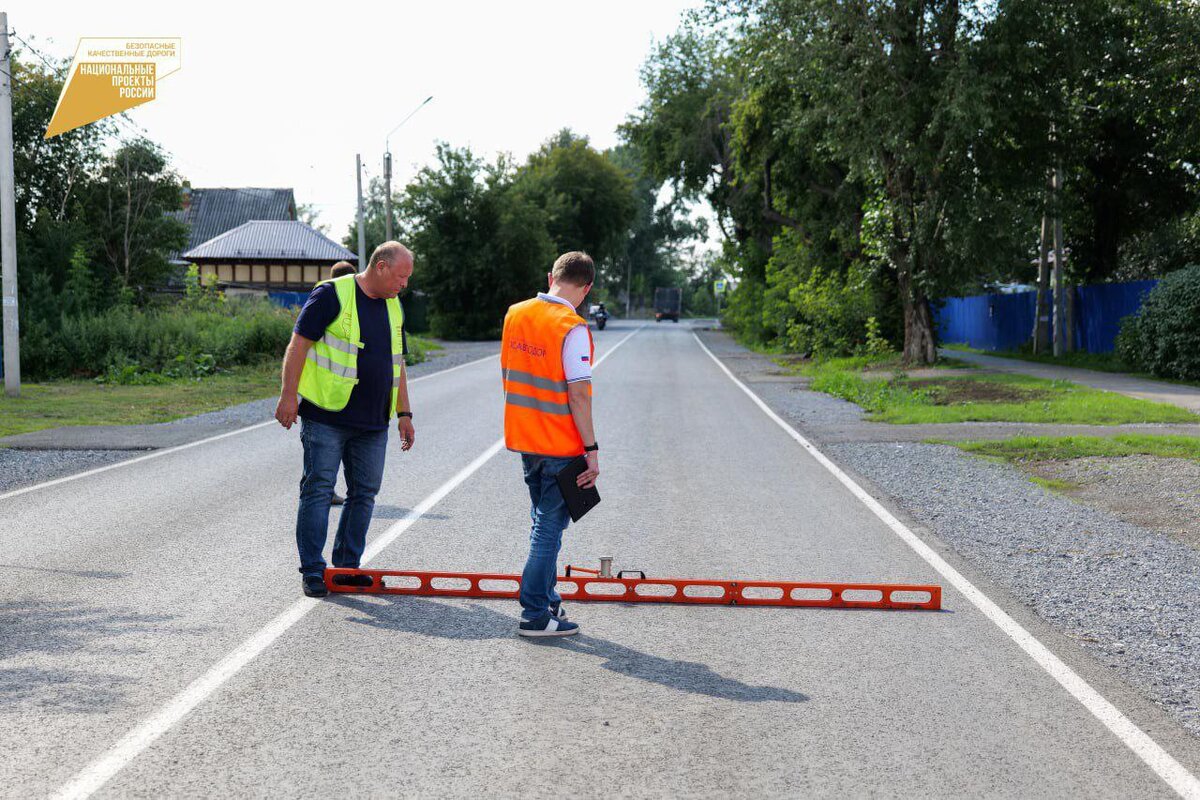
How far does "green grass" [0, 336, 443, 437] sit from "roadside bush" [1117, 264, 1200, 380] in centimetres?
1733

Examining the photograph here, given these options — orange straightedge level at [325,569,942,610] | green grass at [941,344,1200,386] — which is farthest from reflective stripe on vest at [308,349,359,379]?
green grass at [941,344,1200,386]

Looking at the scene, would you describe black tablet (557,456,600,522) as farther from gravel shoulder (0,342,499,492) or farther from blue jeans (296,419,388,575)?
gravel shoulder (0,342,499,492)

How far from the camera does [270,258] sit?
58.1m

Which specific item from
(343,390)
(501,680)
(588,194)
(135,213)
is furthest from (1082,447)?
(588,194)

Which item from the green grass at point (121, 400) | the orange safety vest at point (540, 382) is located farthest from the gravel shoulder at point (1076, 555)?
the green grass at point (121, 400)

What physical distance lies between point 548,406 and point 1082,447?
9589 millimetres

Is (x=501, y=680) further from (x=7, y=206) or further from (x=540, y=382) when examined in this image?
(x=7, y=206)

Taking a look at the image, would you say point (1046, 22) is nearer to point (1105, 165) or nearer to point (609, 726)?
point (1105, 165)

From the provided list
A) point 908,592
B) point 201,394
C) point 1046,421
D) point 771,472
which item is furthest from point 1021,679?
point 201,394

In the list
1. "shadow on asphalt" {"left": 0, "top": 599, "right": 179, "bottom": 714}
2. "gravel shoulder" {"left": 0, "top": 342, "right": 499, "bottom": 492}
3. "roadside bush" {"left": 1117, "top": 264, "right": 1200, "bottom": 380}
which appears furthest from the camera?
"roadside bush" {"left": 1117, "top": 264, "right": 1200, "bottom": 380}

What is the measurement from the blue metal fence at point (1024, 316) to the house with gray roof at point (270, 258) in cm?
2931

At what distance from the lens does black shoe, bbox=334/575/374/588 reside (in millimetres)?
6473

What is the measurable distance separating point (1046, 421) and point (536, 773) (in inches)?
563

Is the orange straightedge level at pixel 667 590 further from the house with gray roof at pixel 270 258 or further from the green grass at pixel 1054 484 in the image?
the house with gray roof at pixel 270 258
